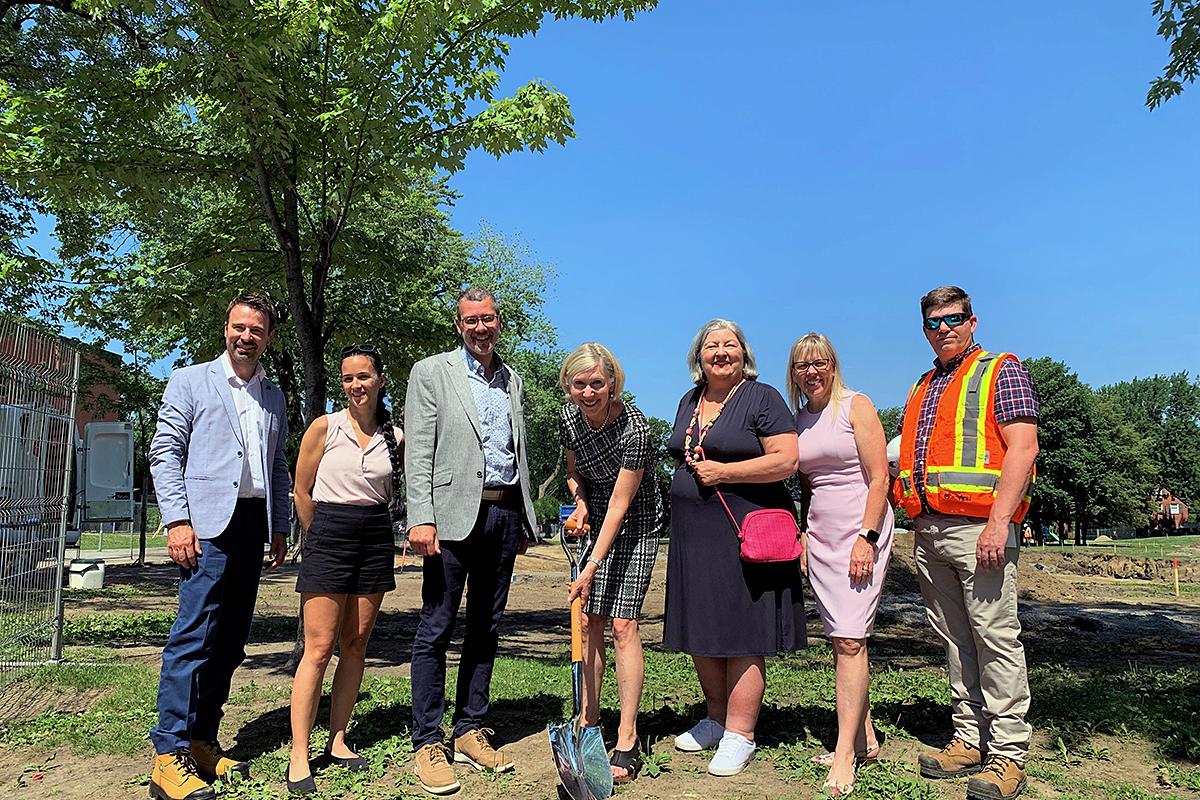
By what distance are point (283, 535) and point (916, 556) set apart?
3347 mm

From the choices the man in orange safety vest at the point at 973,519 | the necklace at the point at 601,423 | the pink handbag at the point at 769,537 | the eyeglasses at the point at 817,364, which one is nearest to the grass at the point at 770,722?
the man in orange safety vest at the point at 973,519

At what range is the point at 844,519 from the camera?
4250 mm

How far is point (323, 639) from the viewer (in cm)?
435

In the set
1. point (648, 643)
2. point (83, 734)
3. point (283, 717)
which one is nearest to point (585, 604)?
point (283, 717)

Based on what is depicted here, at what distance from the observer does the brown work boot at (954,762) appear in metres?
4.25

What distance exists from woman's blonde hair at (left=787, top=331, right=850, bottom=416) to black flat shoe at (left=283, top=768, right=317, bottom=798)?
299cm

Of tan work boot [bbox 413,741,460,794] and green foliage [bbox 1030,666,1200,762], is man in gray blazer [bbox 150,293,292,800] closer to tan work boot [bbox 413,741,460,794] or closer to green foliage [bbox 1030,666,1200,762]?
tan work boot [bbox 413,741,460,794]

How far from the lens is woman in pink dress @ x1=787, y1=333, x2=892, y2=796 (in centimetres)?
416

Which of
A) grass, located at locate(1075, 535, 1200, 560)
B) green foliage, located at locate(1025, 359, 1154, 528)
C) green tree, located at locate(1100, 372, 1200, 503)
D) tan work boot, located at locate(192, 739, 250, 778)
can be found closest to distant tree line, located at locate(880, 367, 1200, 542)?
green foliage, located at locate(1025, 359, 1154, 528)

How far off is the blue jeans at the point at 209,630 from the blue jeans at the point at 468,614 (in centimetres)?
90

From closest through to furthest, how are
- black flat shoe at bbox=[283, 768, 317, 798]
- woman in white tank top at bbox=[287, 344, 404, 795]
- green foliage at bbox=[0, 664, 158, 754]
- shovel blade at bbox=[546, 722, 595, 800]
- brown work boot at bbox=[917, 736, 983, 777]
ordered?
shovel blade at bbox=[546, 722, 595, 800] < black flat shoe at bbox=[283, 768, 317, 798] < brown work boot at bbox=[917, 736, 983, 777] < woman in white tank top at bbox=[287, 344, 404, 795] < green foliage at bbox=[0, 664, 158, 754]

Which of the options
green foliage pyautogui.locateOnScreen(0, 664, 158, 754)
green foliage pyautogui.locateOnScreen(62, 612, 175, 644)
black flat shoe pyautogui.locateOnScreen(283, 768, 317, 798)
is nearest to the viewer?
black flat shoe pyautogui.locateOnScreen(283, 768, 317, 798)

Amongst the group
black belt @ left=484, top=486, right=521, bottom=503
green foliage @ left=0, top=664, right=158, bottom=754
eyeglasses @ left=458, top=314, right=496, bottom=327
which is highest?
eyeglasses @ left=458, top=314, right=496, bottom=327

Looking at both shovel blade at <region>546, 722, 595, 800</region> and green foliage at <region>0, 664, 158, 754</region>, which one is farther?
green foliage at <region>0, 664, 158, 754</region>
